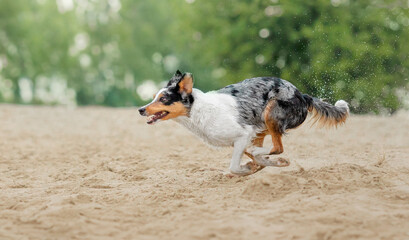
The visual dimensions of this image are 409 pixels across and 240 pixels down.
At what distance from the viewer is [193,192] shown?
21.2 ft

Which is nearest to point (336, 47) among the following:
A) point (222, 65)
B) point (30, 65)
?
point (222, 65)

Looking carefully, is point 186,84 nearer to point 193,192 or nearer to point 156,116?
point 156,116

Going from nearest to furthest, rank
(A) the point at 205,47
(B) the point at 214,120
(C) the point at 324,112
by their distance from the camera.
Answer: (B) the point at 214,120
(C) the point at 324,112
(A) the point at 205,47

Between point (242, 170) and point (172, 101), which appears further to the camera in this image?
point (242, 170)

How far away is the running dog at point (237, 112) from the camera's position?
628 cm

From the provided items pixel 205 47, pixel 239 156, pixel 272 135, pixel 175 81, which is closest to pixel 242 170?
pixel 239 156

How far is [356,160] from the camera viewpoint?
27.8 ft

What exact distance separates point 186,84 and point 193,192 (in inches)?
54.6

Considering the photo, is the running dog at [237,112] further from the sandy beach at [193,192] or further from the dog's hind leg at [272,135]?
the sandy beach at [193,192]

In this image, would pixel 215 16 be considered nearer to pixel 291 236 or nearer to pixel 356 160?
pixel 356 160

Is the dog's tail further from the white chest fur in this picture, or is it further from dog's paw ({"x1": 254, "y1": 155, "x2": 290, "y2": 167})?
the white chest fur

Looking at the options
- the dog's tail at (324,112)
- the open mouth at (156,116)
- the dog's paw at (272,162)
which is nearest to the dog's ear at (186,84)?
the open mouth at (156,116)

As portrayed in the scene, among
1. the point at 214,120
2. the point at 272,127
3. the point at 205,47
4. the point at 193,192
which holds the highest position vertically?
the point at 205,47

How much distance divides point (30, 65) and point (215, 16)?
12.7 metres
